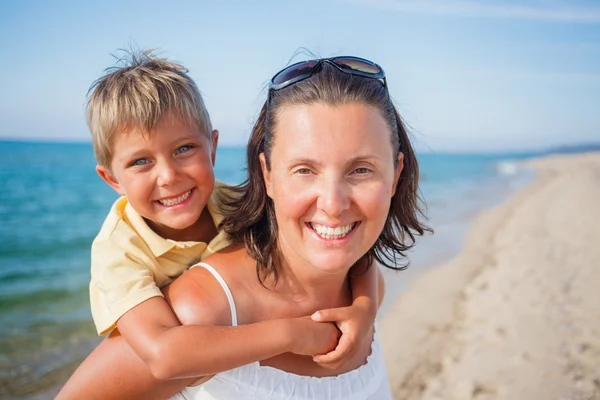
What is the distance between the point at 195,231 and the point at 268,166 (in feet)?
2.05

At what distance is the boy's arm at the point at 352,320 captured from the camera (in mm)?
2201

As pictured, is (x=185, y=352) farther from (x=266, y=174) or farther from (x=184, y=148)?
(x=184, y=148)

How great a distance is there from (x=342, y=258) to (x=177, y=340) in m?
0.69

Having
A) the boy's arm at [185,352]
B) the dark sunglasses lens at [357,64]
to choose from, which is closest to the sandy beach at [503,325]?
the boy's arm at [185,352]

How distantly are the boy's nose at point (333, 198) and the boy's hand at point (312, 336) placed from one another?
47 centimetres

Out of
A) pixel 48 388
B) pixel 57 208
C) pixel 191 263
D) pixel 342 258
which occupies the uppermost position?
pixel 342 258

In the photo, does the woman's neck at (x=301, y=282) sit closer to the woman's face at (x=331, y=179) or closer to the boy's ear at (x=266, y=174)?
the woman's face at (x=331, y=179)

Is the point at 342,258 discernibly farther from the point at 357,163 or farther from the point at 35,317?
the point at 35,317

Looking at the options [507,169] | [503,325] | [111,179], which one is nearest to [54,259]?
[503,325]

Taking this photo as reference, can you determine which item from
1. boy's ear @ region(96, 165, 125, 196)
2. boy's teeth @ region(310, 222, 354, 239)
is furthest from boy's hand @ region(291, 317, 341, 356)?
boy's ear @ region(96, 165, 125, 196)

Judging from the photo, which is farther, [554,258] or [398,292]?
[554,258]

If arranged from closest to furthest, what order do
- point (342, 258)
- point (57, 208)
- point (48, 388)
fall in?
point (342, 258) < point (48, 388) < point (57, 208)

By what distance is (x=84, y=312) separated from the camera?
7.94 metres

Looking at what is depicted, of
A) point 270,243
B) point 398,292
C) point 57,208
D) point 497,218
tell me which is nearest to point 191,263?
point 270,243
